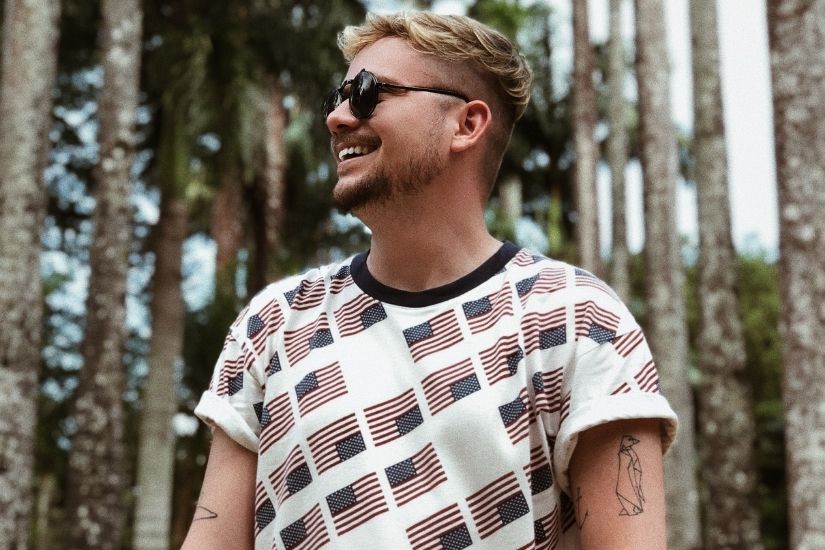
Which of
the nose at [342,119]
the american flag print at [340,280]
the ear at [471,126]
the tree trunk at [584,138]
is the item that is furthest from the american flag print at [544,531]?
the tree trunk at [584,138]

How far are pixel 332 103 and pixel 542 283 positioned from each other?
2.07ft

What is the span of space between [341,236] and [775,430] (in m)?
13.7

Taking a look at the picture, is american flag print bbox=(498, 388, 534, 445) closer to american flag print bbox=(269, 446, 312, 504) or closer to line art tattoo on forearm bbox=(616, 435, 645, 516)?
line art tattoo on forearm bbox=(616, 435, 645, 516)

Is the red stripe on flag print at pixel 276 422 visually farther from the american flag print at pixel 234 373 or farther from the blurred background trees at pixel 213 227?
the blurred background trees at pixel 213 227

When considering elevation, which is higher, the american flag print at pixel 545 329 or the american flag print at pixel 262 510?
the american flag print at pixel 545 329

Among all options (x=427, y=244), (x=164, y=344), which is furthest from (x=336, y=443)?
(x=164, y=344)

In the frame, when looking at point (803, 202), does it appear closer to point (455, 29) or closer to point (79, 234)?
point (455, 29)

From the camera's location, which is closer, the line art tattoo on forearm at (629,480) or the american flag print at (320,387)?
the line art tattoo on forearm at (629,480)

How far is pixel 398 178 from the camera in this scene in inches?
80.9

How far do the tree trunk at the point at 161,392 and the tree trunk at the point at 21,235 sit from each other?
14.7 feet

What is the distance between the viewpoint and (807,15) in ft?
17.5

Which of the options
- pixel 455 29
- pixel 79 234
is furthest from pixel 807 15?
pixel 79 234

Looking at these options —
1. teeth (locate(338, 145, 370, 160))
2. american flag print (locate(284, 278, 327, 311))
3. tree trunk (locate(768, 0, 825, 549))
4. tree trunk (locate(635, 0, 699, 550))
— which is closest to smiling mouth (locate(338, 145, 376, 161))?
teeth (locate(338, 145, 370, 160))

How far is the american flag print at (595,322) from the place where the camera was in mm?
1833
